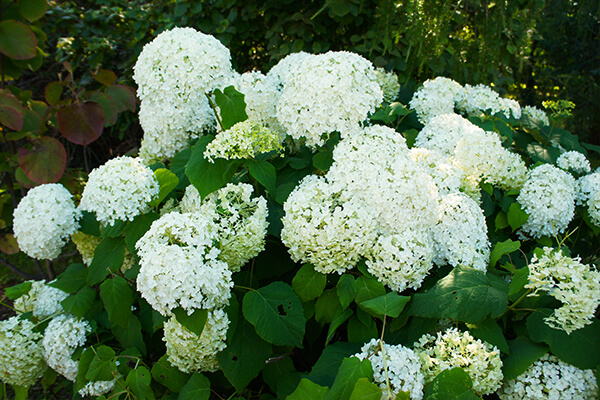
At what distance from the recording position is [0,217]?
3.68 m

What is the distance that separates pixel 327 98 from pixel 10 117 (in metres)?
2.26

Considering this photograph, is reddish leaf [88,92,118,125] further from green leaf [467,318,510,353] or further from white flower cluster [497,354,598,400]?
white flower cluster [497,354,598,400]

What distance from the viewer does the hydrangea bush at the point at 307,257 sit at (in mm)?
1428

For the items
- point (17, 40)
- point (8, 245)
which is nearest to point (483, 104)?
point (17, 40)

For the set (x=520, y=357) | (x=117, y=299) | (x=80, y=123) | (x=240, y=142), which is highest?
(x=240, y=142)

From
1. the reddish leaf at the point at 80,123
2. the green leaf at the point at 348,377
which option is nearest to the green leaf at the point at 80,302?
the reddish leaf at the point at 80,123

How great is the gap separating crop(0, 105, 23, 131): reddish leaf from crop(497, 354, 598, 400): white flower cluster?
3161 mm

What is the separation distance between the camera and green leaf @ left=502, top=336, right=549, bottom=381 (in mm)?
1427

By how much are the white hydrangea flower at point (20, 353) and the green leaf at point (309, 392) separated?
4.92ft

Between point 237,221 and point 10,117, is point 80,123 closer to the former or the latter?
point 10,117

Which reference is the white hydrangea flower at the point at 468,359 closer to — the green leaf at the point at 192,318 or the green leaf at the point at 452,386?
the green leaf at the point at 452,386

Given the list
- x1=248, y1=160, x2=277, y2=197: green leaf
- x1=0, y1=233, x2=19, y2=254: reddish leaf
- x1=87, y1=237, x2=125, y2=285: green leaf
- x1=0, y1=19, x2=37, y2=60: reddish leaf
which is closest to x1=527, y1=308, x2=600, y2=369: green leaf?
x1=248, y1=160, x2=277, y2=197: green leaf

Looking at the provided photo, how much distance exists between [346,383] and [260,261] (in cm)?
81

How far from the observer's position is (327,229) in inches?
61.8
